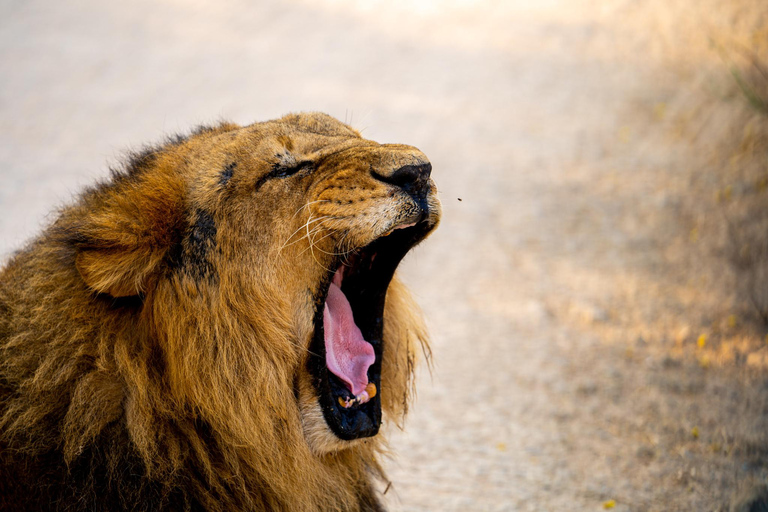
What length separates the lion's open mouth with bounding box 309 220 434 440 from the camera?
2543mm

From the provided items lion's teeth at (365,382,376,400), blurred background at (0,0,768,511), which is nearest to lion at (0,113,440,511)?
lion's teeth at (365,382,376,400)

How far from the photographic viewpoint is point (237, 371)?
2.38m

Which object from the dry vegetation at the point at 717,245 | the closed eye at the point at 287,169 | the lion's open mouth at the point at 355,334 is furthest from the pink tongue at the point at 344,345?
the dry vegetation at the point at 717,245

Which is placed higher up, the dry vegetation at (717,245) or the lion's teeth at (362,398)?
the lion's teeth at (362,398)

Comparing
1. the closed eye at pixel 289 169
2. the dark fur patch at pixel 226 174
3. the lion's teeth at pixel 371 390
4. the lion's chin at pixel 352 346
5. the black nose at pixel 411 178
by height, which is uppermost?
the dark fur patch at pixel 226 174

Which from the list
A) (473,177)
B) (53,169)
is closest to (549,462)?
(473,177)

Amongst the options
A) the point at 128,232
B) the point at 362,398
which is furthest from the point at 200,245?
→ the point at 362,398

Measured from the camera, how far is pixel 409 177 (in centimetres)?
243

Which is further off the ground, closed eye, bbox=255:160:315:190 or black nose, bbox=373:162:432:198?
closed eye, bbox=255:160:315:190

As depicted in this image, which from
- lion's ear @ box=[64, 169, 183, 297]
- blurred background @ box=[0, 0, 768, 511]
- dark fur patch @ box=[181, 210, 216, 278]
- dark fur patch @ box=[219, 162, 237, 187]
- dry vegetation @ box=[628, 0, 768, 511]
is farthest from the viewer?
blurred background @ box=[0, 0, 768, 511]

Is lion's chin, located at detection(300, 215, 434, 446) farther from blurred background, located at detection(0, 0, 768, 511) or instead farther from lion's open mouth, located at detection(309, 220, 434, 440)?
blurred background, located at detection(0, 0, 768, 511)

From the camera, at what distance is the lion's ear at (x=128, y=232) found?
86.9 inches

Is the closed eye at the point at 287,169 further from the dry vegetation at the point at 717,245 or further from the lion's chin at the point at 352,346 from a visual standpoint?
the dry vegetation at the point at 717,245

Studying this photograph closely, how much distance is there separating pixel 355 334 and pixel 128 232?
0.94 meters
